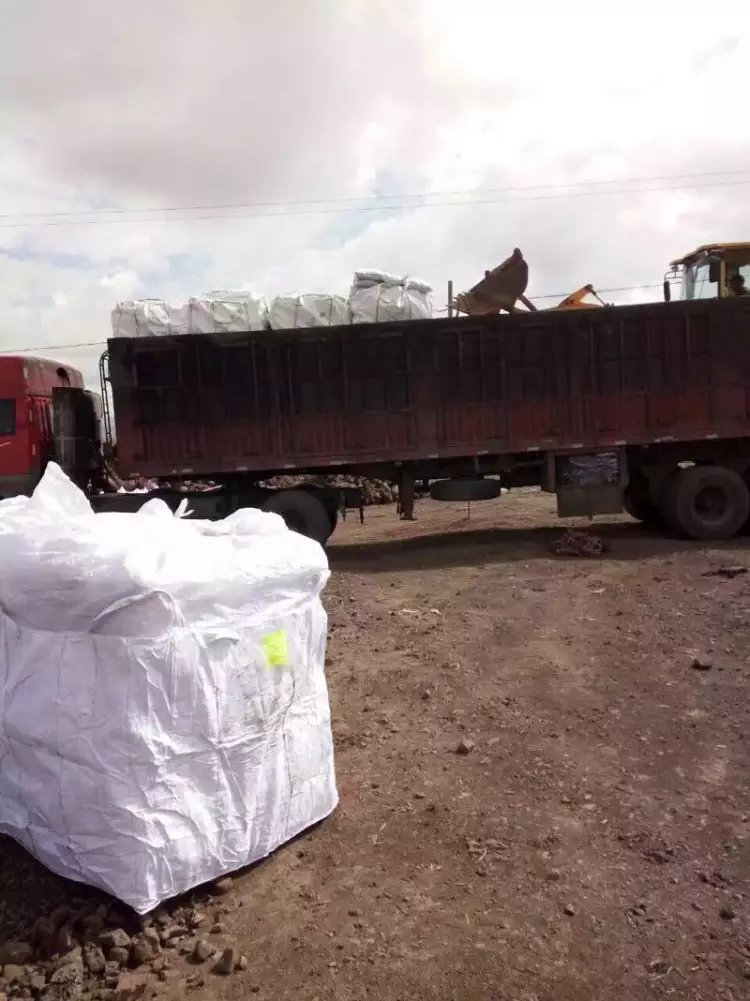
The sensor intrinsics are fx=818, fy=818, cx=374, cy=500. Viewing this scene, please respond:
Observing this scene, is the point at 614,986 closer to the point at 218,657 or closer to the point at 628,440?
the point at 218,657

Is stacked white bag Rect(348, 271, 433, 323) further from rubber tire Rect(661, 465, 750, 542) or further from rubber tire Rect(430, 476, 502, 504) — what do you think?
rubber tire Rect(661, 465, 750, 542)

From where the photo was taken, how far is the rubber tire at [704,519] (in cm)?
1035

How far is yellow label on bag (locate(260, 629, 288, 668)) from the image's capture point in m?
2.88

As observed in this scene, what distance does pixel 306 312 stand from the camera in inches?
393

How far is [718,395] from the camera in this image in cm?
1032

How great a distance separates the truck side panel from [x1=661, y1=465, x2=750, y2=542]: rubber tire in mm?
526

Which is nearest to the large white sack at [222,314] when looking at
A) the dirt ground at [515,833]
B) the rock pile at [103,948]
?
the dirt ground at [515,833]

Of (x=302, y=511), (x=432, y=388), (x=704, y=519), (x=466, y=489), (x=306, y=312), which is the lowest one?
(x=704, y=519)

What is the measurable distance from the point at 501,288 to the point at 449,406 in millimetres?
1689

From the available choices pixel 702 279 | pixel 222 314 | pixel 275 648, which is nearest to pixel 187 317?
pixel 222 314

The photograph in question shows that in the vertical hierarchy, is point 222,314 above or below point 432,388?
above

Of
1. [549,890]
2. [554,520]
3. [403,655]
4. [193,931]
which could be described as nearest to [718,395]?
[554,520]

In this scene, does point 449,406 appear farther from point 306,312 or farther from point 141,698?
point 141,698

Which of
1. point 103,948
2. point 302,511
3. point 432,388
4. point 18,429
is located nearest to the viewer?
point 103,948
